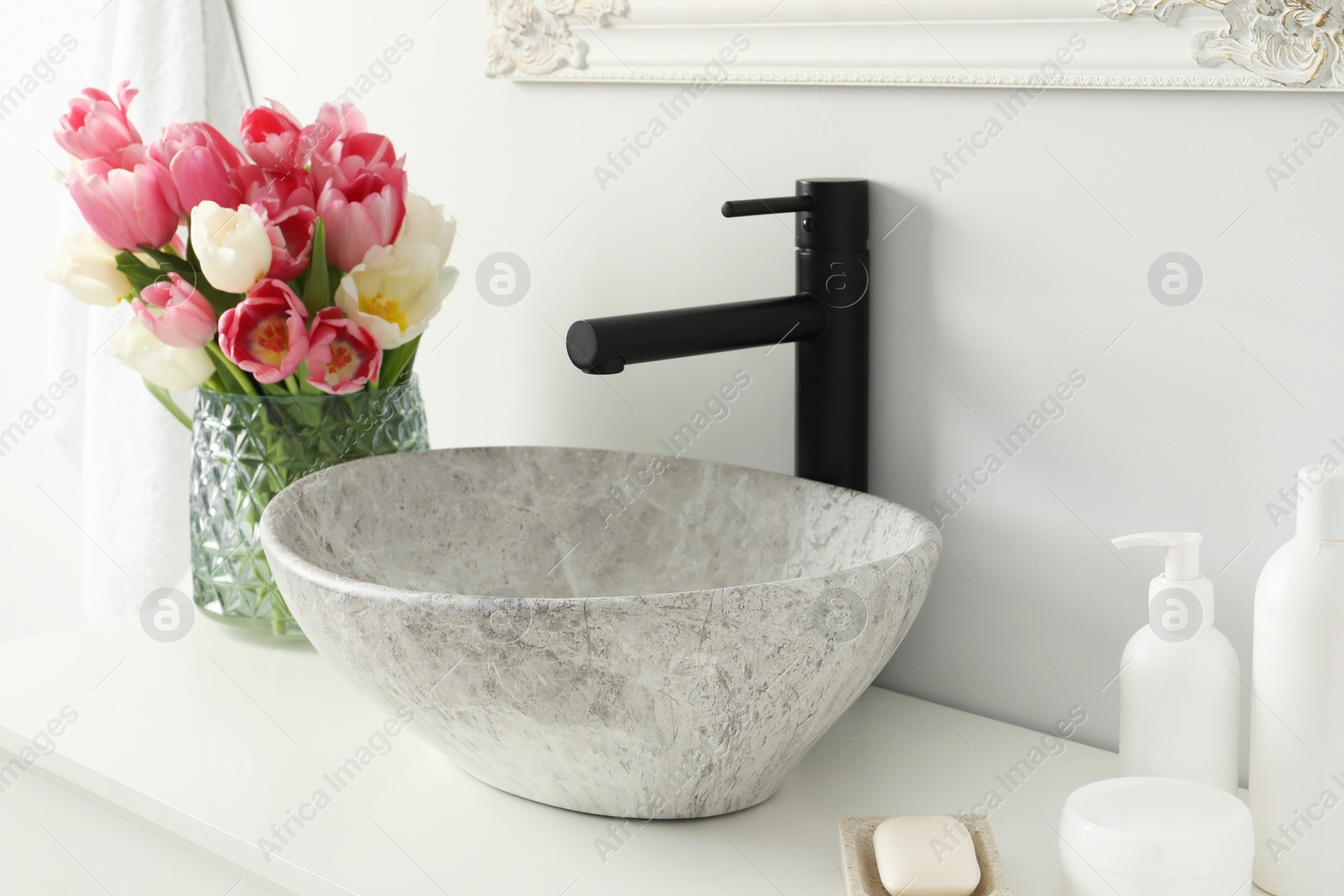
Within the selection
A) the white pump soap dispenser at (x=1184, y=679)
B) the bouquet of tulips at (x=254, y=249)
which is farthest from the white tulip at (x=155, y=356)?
the white pump soap dispenser at (x=1184, y=679)

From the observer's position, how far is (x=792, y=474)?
81cm

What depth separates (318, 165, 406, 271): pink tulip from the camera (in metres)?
0.81

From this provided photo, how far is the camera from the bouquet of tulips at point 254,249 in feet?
2.58

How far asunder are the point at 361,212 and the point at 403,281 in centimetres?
6

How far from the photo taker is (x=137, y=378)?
117cm

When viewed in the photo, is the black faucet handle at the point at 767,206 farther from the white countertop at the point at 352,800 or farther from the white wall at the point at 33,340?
the white wall at the point at 33,340

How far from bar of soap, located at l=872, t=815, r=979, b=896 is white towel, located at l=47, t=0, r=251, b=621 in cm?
87

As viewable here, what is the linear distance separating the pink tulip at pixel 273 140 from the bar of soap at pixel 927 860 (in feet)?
1.90

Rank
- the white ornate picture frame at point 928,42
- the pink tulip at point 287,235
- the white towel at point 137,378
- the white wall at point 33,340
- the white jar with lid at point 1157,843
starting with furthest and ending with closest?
the white wall at point 33,340 → the white towel at point 137,378 → the pink tulip at point 287,235 → the white ornate picture frame at point 928,42 → the white jar with lid at point 1157,843

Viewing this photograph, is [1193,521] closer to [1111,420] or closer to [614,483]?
[1111,420]

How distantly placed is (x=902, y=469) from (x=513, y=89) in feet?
1.39

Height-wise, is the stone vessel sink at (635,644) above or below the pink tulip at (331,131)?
below

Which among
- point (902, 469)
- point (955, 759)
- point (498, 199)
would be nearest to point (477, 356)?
point (498, 199)

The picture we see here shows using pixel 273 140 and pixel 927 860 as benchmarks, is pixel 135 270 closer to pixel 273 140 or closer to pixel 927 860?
pixel 273 140
